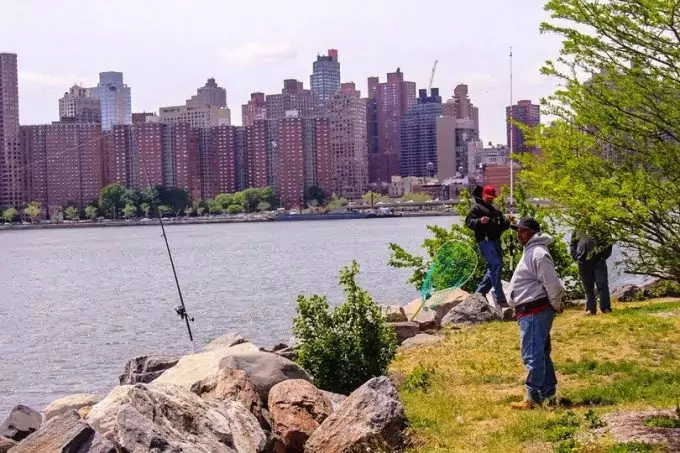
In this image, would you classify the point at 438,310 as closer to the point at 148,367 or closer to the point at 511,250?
the point at 511,250

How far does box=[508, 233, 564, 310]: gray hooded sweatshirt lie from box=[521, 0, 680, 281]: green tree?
1.56 feet

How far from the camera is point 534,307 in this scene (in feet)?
31.7

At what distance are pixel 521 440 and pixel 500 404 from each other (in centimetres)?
146

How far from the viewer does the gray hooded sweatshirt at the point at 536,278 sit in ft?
31.1

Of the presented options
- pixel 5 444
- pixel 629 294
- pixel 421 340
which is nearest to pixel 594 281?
pixel 421 340

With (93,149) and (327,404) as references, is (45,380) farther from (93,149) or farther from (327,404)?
(93,149)

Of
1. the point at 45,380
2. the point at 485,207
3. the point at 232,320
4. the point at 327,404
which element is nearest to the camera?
the point at 327,404

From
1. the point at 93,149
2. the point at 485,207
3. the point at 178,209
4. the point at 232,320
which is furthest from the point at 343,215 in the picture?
the point at 485,207

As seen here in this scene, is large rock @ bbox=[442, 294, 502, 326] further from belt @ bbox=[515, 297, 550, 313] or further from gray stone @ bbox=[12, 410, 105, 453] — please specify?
gray stone @ bbox=[12, 410, 105, 453]

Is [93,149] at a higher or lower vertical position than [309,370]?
higher

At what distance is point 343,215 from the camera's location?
191 meters

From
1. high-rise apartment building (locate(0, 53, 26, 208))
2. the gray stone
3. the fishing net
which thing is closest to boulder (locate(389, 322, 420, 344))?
the fishing net

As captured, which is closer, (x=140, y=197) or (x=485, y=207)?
(x=485, y=207)

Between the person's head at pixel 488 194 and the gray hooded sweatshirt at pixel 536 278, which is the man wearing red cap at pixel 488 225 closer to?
the person's head at pixel 488 194
